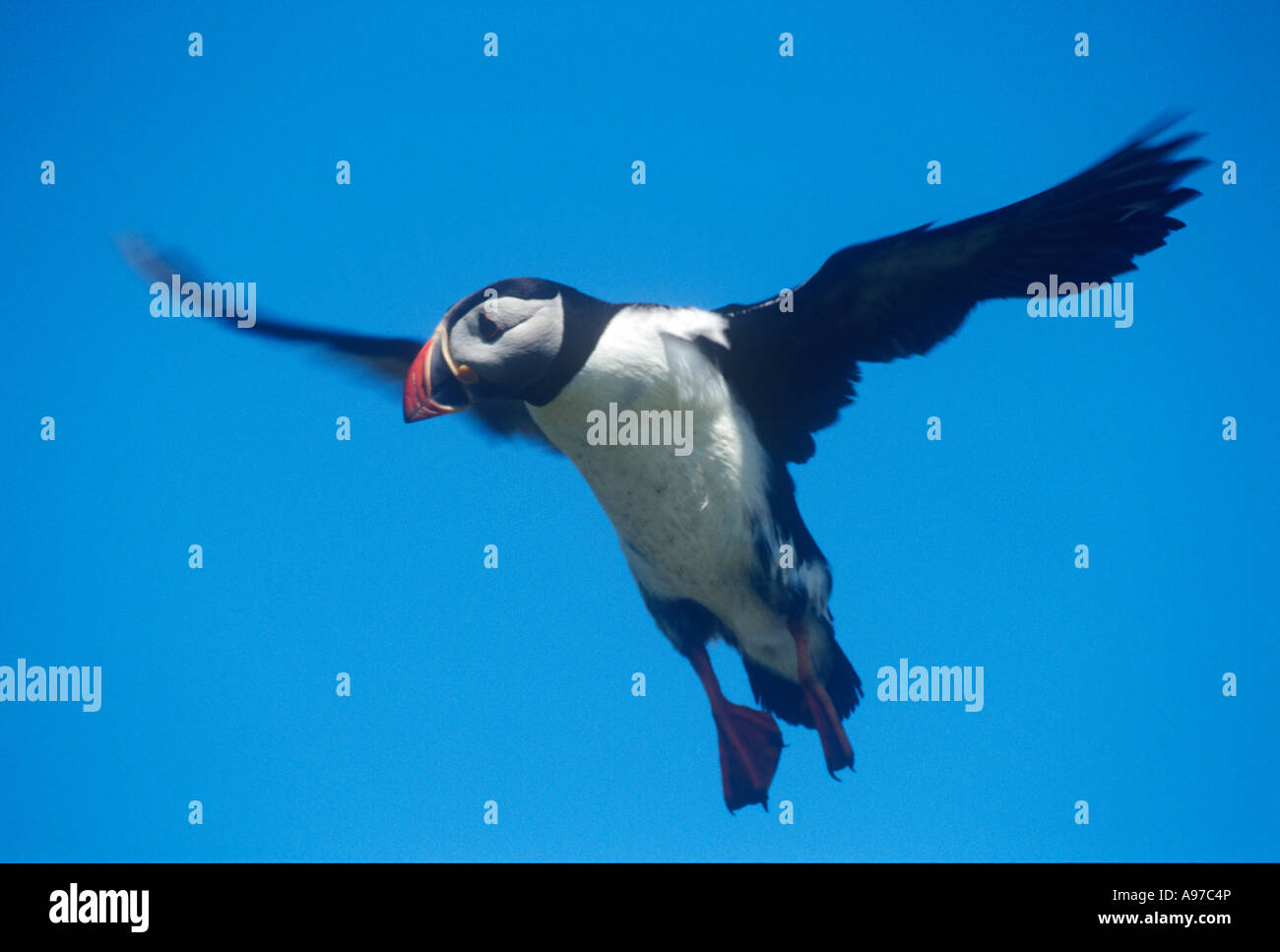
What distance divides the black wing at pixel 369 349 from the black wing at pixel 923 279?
2.37 ft

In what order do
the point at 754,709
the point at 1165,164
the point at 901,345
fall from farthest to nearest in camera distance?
the point at 754,709, the point at 901,345, the point at 1165,164

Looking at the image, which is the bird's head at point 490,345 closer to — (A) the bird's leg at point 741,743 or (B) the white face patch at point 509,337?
(B) the white face patch at point 509,337

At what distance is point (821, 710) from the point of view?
472 cm

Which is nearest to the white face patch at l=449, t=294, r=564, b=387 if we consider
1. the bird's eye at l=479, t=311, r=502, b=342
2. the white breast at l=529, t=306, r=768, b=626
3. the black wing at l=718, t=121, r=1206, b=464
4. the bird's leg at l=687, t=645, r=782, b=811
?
the bird's eye at l=479, t=311, r=502, b=342

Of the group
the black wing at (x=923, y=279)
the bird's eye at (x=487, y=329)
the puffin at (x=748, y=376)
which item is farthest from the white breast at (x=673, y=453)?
the bird's eye at (x=487, y=329)

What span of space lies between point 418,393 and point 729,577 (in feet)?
3.26

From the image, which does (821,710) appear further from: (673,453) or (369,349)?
(369,349)

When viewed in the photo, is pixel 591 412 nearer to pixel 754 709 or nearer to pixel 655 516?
pixel 655 516

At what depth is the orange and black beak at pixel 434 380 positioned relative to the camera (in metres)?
4.45

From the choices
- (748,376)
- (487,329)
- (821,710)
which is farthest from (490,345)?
(821,710)

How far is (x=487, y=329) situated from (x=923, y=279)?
3.80 feet

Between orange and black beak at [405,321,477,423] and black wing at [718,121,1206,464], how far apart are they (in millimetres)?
738
